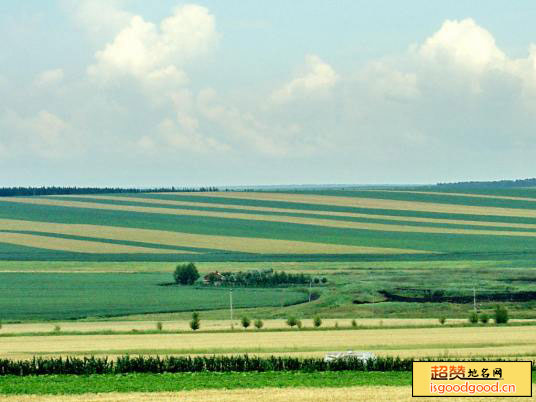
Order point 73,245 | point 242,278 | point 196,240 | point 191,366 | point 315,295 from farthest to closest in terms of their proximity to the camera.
Result: 1. point 196,240
2. point 73,245
3. point 242,278
4. point 315,295
5. point 191,366

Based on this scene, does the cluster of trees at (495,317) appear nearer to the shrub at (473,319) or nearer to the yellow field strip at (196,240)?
the shrub at (473,319)

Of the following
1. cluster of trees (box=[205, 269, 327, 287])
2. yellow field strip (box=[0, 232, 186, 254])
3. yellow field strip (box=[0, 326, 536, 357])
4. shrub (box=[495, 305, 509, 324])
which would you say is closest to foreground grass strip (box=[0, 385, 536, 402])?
yellow field strip (box=[0, 326, 536, 357])

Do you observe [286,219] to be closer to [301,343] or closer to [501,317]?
[501,317]

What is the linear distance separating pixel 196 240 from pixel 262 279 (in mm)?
33103

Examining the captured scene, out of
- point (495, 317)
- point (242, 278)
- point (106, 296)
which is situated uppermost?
point (242, 278)

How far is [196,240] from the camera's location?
132375 mm

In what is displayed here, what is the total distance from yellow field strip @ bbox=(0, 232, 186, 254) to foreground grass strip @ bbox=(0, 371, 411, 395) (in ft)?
255

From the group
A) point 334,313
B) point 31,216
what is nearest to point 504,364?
point 334,313

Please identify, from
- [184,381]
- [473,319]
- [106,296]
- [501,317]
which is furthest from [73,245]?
[184,381]

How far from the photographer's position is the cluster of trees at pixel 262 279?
99.4m

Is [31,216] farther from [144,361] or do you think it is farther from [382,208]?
[144,361]

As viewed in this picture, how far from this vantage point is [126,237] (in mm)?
134000

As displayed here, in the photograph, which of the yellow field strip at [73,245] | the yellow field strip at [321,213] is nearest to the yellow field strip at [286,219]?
the yellow field strip at [321,213]

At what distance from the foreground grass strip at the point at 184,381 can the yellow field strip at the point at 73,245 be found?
77.7m
